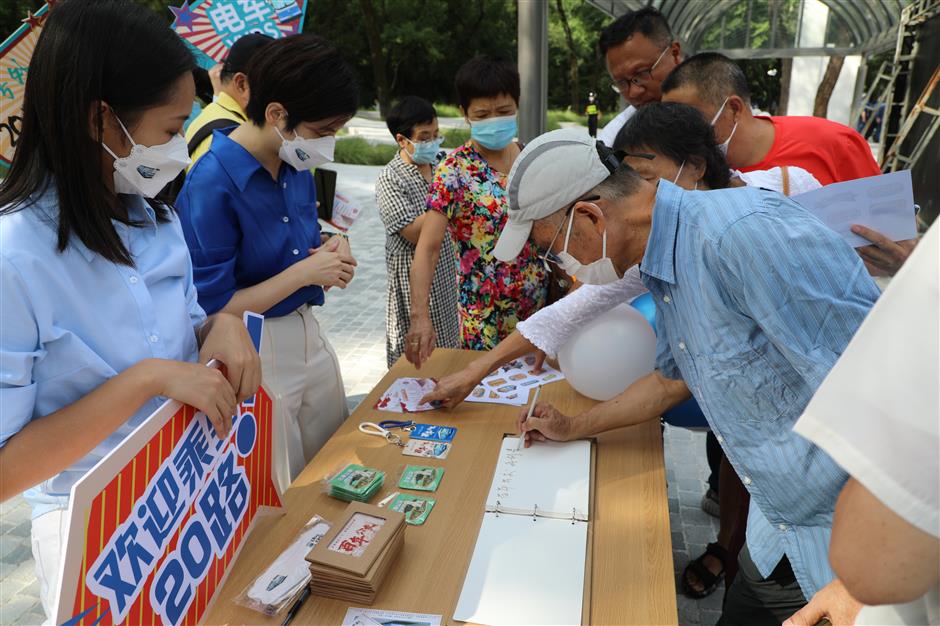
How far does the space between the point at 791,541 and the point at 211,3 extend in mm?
3806

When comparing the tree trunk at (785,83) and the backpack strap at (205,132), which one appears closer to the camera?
the backpack strap at (205,132)

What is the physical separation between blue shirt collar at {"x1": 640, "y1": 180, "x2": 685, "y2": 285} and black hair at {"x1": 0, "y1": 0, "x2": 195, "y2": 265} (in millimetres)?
1054

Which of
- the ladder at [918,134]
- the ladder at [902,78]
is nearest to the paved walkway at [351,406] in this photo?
the ladder at [918,134]

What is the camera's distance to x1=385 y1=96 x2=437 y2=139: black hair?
380cm

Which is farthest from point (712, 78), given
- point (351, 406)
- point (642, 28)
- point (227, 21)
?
point (351, 406)

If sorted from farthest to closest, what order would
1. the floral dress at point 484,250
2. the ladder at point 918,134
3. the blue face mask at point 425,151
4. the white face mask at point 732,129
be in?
the ladder at point 918,134
the blue face mask at point 425,151
the floral dress at point 484,250
the white face mask at point 732,129

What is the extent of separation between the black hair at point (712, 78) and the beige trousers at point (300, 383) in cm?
163

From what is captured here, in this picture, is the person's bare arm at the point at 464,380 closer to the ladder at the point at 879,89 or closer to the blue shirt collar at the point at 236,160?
the blue shirt collar at the point at 236,160

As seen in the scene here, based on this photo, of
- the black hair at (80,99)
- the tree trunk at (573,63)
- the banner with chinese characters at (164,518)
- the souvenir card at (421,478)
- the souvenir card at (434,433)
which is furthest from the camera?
the tree trunk at (573,63)

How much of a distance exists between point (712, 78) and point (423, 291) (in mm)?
1364

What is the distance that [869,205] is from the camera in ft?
6.22

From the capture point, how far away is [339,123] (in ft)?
6.44

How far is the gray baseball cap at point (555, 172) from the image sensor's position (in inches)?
60.3

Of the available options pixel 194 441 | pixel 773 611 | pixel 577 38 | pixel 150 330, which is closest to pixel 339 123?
pixel 150 330
